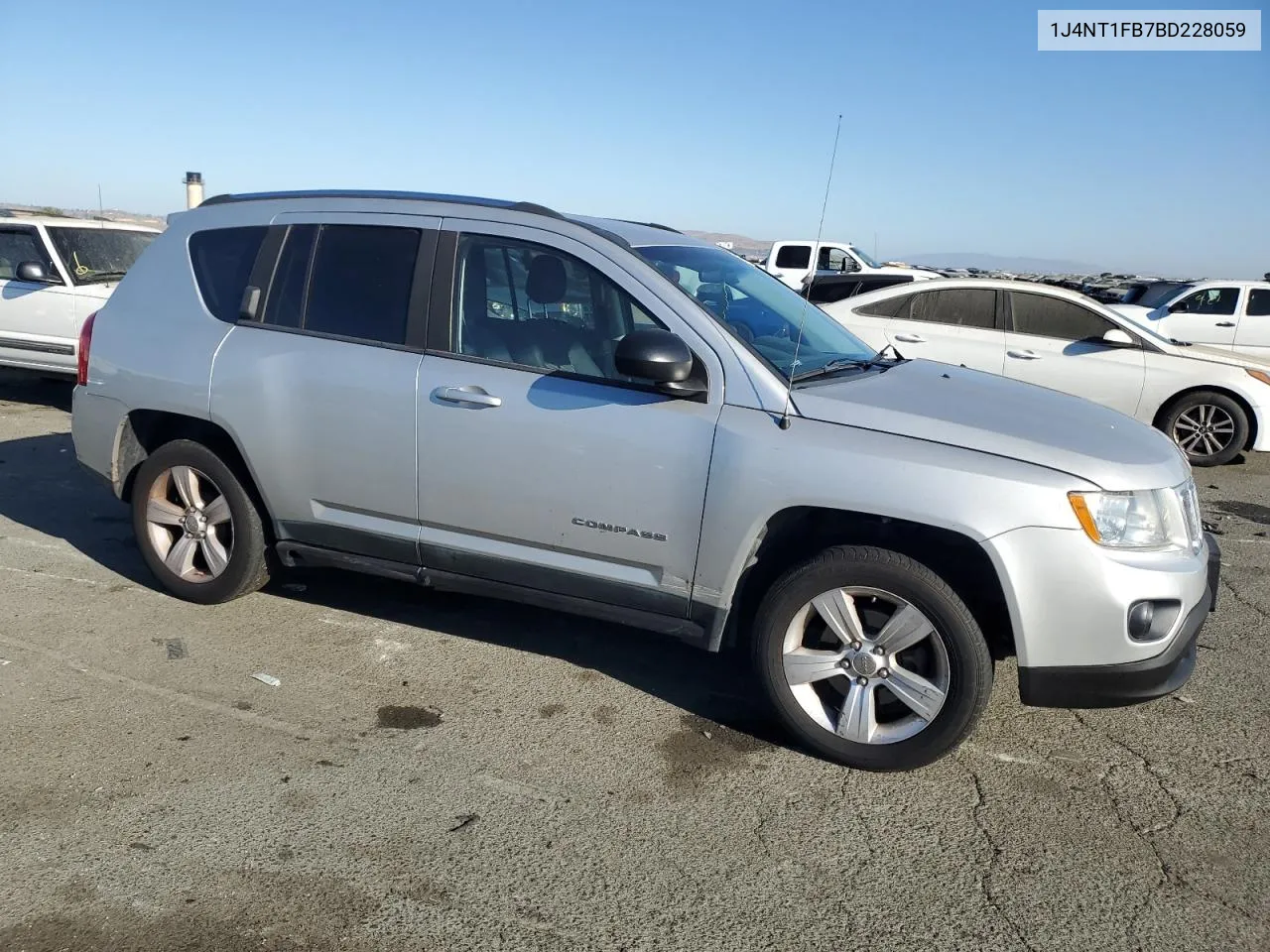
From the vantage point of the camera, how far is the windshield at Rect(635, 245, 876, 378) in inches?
151

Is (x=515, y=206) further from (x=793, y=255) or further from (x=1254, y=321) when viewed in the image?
(x=793, y=255)

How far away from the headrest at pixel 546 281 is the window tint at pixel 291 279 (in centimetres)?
109

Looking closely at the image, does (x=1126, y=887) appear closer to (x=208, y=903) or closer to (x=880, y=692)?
(x=880, y=692)

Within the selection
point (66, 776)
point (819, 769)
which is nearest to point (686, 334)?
point (819, 769)

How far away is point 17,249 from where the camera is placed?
372 inches

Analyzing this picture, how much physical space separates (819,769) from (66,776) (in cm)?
254

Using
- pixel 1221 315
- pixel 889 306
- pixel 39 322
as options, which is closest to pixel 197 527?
pixel 39 322

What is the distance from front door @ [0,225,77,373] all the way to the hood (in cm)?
791

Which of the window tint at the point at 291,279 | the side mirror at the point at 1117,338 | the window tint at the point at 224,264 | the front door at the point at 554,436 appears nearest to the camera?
the front door at the point at 554,436

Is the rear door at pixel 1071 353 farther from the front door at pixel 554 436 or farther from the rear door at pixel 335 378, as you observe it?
the rear door at pixel 335 378

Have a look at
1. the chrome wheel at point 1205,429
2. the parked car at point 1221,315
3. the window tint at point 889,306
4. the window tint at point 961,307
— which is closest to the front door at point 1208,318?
the parked car at point 1221,315

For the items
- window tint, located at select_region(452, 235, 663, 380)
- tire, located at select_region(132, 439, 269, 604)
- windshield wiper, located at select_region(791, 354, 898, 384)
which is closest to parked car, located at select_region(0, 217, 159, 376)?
tire, located at select_region(132, 439, 269, 604)

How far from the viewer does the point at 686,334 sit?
362 cm

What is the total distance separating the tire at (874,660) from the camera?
329 centimetres
